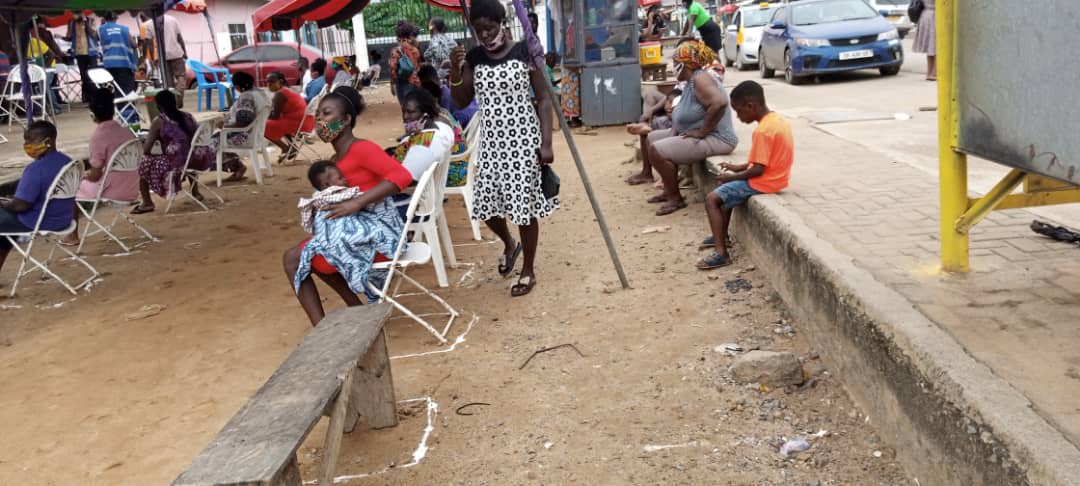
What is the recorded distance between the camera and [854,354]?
11.0 feet

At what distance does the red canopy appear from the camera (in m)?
11.8

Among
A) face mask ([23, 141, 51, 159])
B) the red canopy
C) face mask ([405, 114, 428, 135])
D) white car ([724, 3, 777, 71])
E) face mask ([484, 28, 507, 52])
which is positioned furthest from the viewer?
white car ([724, 3, 777, 71])

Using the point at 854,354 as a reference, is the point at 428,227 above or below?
above

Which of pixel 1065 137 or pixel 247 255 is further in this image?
pixel 247 255

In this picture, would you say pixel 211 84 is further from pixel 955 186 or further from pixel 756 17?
pixel 955 186

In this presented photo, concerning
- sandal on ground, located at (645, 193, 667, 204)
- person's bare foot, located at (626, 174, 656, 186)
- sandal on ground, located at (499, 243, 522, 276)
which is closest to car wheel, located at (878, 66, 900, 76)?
person's bare foot, located at (626, 174, 656, 186)

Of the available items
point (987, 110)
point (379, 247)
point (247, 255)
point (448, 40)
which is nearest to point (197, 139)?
point (247, 255)

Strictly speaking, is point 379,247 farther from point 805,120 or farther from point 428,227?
point 805,120

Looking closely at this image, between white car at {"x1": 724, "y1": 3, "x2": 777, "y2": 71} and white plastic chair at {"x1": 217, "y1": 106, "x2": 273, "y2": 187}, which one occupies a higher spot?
white car at {"x1": 724, "y1": 3, "x2": 777, "y2": 71}

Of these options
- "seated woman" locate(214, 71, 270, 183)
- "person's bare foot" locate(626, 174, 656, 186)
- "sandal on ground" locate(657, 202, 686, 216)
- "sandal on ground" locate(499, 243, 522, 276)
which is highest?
"seated woman" locate(214, 71, 270, 183)

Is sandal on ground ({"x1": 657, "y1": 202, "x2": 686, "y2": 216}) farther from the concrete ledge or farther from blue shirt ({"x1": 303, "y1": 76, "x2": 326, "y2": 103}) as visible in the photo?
blue shirt ({"x1": 303, "y1": 76, "x2": 326, "y2": 103})

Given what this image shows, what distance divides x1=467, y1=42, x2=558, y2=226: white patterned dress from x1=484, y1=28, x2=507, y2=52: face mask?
6 centimetres

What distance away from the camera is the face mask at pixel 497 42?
4.78 meters

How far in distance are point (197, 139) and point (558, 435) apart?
631cm
